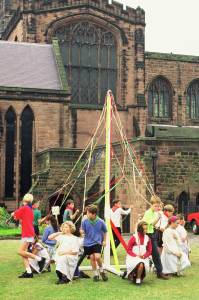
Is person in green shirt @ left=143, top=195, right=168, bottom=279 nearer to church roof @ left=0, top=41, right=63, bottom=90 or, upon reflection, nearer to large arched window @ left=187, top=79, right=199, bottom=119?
church roof @ left=0, top=41, right=63, bottom=90

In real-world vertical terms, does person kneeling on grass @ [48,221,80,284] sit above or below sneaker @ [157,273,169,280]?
above

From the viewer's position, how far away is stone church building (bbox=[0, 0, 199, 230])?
90.9ft

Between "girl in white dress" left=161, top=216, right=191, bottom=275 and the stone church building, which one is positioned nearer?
"girl in white dress" left=161, top=216, right=191, bottom=275

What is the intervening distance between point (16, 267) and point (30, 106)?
2136 centimetres

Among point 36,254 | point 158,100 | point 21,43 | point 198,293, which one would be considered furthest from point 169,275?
point 158,100

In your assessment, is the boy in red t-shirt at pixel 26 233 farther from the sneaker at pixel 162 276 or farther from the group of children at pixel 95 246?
the sneaker at pixel 162 276

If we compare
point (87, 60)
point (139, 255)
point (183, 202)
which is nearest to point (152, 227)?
point (139, 255)

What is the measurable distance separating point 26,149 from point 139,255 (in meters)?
23.7

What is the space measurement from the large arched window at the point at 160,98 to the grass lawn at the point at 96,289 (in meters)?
34.8

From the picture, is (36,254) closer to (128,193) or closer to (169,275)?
(169,275)

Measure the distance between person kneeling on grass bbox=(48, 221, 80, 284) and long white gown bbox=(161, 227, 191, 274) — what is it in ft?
8.02

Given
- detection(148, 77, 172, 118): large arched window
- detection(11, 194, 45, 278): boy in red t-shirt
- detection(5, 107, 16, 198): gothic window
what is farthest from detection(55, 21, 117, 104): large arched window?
detection(11, 194, 45, 278): boy in red t-shirt

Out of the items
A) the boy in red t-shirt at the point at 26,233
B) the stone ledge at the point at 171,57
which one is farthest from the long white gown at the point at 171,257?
the stone ledge at the point at 171,57

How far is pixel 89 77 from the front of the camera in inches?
1689
